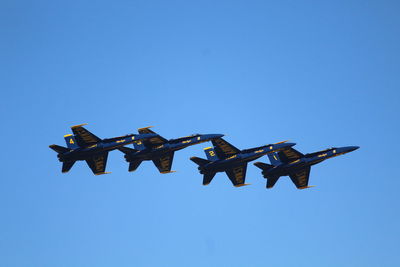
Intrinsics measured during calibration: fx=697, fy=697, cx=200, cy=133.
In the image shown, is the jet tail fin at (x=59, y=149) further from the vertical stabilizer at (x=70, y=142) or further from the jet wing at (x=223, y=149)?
the jet wing at (x=223, y=149)

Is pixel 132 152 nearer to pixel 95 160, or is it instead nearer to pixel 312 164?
Result: pixel 95 160

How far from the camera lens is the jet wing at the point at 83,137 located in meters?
126

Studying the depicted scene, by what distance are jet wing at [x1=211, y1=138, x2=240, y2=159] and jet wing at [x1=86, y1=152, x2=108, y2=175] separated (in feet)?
69.0

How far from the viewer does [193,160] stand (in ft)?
436

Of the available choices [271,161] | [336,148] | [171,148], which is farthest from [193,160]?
[336,148]

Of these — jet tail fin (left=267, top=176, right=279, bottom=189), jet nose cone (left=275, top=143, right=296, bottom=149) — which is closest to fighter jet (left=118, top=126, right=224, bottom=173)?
jet nose cone (left=275, top=143, right=296, bottom=149)

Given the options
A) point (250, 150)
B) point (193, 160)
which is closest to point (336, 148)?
point (250, 150)

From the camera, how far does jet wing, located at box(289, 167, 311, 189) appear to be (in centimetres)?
14138

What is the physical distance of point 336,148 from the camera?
13600 cm

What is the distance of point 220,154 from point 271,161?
1151cm

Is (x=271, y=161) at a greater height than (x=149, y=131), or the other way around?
(x=149, y=131)

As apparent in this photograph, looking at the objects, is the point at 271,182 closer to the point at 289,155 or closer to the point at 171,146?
the point at 289,155

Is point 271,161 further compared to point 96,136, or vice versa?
point 271,161

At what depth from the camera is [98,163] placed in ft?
429
